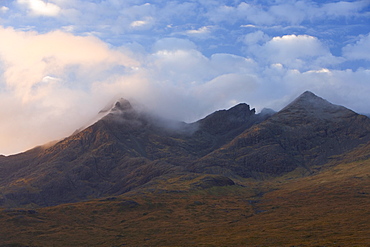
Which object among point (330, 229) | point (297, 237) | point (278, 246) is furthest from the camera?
point (330, 229)

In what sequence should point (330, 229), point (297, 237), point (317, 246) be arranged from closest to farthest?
point (317, 246)
point (297, 237)
point (330, 229)

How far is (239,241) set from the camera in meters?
178

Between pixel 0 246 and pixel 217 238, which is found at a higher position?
pixel 0 246

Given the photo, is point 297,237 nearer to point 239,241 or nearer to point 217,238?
point 239,241

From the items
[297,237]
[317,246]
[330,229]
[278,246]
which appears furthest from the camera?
[330,229]

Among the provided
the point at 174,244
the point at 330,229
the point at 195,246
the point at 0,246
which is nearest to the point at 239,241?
the point at 195,246

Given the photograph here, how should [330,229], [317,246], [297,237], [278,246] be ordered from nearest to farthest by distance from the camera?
[317,246]
[278,246]
[297,237]
[330,229]

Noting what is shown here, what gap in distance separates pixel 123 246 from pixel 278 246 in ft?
256

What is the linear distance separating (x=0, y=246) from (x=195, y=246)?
313 ft

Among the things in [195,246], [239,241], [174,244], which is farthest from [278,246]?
[174,244]

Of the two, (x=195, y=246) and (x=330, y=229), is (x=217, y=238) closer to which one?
(x=195, y=246)

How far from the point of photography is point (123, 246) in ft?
650

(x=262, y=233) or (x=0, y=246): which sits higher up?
(x=0, y=246)

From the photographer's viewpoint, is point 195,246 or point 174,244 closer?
point 195,246
